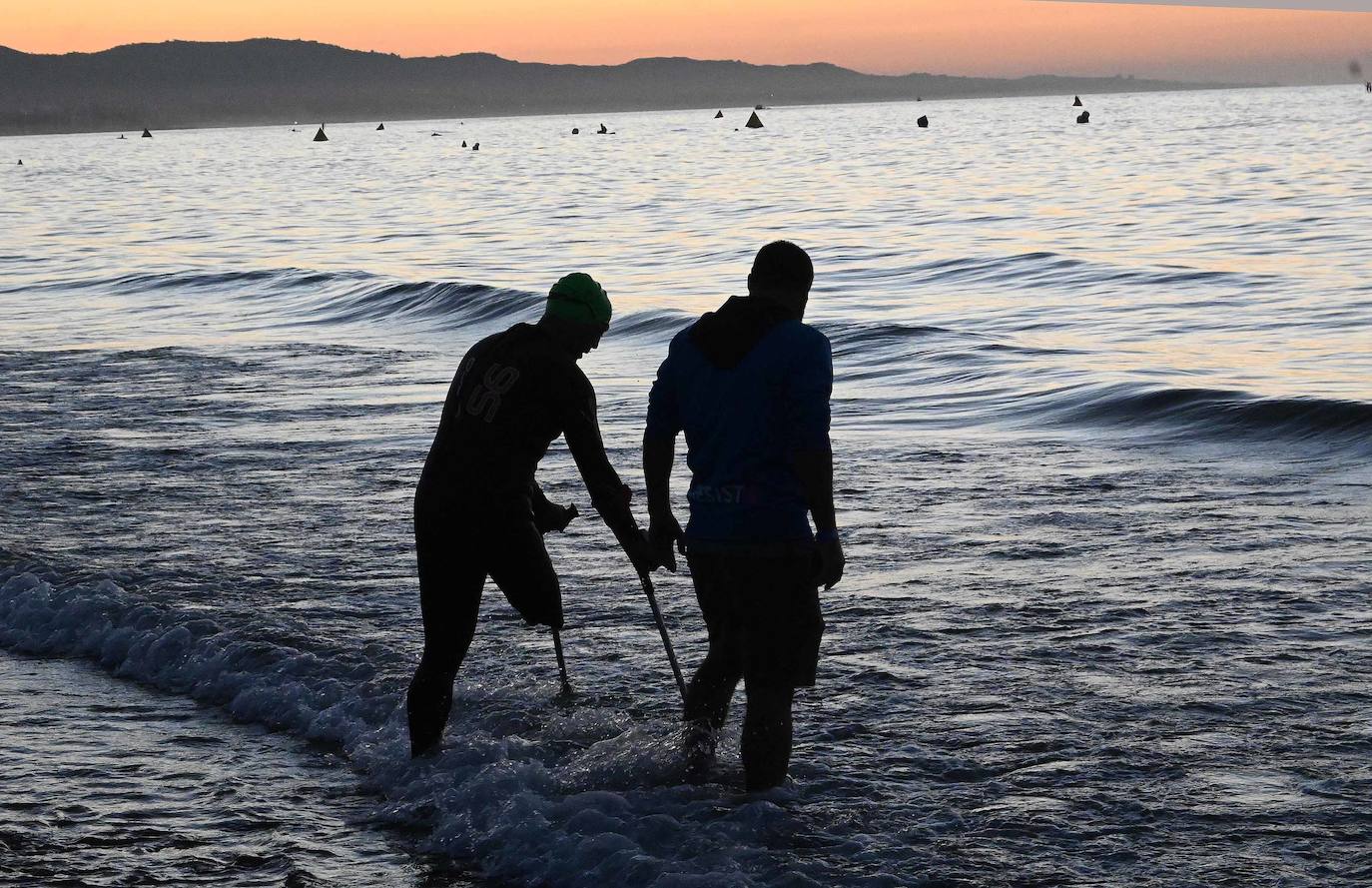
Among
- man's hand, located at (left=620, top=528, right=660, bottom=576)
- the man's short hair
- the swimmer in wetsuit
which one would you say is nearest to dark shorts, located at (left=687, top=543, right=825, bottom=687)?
man's hand, located at (left=620, top=528, right=660, bottom=576)

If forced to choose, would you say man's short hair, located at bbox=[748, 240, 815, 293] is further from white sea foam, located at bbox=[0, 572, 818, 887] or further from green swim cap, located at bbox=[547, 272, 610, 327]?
white sea foam, located at bbox=[0, 572, 818, 887]

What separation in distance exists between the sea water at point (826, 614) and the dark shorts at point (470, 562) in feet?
2.34

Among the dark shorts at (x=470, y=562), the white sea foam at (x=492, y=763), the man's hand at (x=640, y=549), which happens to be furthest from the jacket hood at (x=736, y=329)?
the white sea foam at (x=492, y=763)

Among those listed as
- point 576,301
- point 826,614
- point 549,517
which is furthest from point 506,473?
point 826,614

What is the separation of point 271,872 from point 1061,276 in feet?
75.2

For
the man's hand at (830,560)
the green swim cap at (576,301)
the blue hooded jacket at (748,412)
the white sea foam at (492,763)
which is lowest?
the white sea foam at (492,763)

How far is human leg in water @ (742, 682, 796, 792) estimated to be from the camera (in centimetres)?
536

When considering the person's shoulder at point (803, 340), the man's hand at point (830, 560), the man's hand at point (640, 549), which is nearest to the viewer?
the person's shoulder at point (803, 340)

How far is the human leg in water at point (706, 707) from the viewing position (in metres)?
5.66

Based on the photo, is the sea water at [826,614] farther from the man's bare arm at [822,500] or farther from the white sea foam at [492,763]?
the man's bare arm at [822,500]

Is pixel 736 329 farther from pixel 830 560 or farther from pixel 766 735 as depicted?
pixel 766 735

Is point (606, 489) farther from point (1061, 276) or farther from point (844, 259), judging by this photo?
point (844, 259)

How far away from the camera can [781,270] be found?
5086 mm

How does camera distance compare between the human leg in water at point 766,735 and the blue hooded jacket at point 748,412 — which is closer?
the blue hooded jacket at point 748,412
